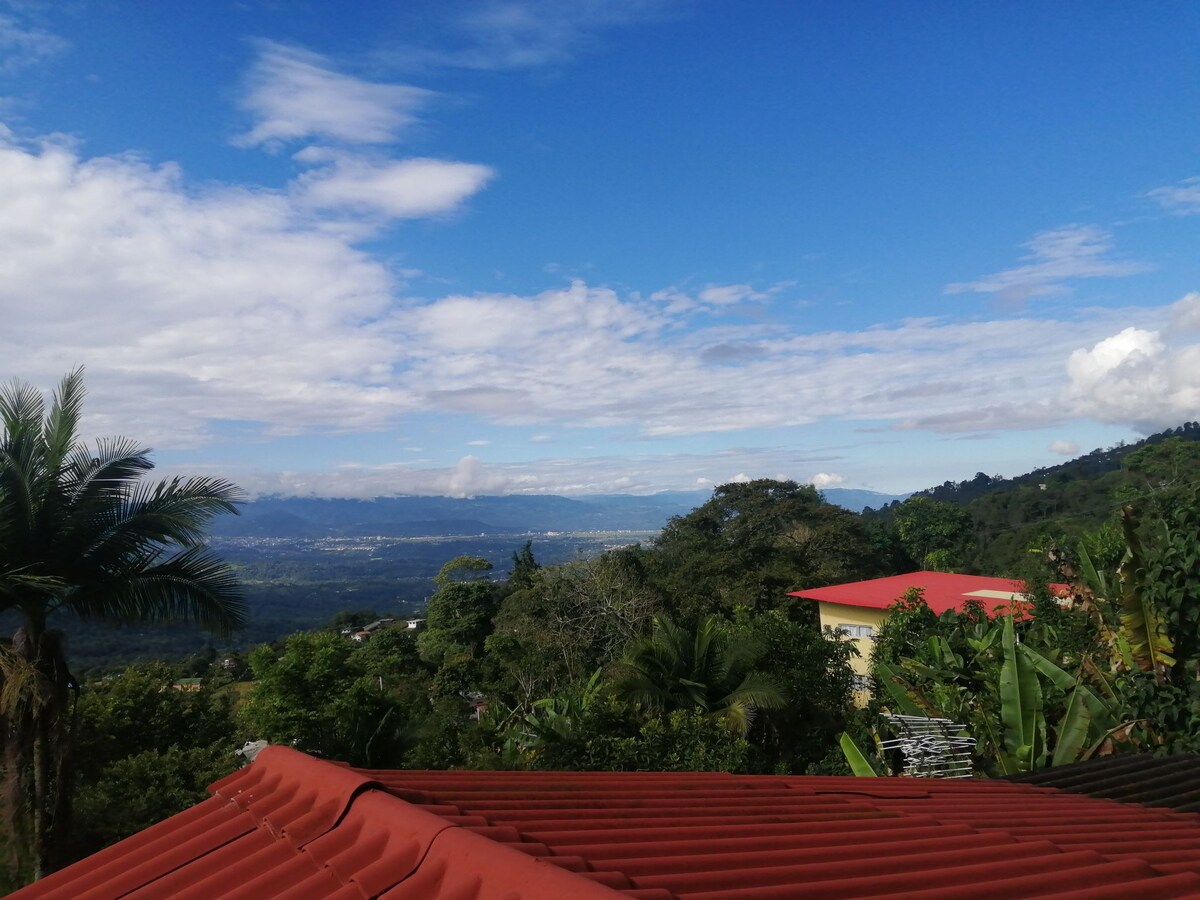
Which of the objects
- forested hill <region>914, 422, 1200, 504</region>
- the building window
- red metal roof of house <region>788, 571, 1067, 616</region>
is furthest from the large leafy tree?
forested hill <region>914, 422, 1200, 504</region>

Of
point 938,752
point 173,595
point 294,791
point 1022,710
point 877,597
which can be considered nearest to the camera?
Answer: point 294,791

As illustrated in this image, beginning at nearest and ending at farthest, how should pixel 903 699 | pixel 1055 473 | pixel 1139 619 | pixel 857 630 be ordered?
pixel 1139 619 → pixel 903 699 → pixel 857 630 → pixel 1055 473

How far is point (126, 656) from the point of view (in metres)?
30.8

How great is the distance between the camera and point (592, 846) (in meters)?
2.47

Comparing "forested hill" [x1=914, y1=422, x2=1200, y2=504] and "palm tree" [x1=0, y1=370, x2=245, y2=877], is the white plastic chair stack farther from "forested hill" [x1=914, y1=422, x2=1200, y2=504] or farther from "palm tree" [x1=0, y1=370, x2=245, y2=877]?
"forested hill" [x1=914, y1=422, x2=1200, y2=504]

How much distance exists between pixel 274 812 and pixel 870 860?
2274mm

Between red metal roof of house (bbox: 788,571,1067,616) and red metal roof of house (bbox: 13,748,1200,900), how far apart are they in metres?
18.0

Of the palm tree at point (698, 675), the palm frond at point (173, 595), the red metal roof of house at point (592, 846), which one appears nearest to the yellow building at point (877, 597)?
the palm tree at point (698, 675)

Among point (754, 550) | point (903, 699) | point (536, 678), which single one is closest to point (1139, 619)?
point (903, 699)

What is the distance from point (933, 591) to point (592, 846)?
23.1 meters

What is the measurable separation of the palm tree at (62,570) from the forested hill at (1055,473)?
87.1 metres

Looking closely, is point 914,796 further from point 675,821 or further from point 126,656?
point 126,656

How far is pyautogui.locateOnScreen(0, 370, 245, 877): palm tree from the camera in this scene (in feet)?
23.5

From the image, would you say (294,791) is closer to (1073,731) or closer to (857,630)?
(1073,731)
